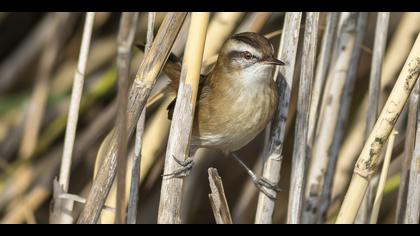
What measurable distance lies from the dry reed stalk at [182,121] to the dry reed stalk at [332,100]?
28.9 inches

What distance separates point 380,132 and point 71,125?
973mm

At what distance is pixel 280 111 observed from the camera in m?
2.24

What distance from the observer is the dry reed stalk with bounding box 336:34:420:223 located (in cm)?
176

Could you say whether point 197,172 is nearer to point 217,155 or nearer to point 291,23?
point 217,155

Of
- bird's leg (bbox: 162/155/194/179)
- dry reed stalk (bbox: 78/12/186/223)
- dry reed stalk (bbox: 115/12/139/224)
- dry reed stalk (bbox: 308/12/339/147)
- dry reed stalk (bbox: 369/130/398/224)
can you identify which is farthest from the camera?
dry reed stalk (bbox: 308/12/339/147)

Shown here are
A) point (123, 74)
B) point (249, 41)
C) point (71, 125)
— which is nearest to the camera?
point (123, 74)

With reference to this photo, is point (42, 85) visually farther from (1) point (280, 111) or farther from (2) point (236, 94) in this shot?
(1) point (280, 111)

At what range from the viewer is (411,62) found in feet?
5.80

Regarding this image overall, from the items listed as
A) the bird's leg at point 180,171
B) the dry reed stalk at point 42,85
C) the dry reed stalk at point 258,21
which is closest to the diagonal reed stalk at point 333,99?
the dry reed stalk at point 258,21

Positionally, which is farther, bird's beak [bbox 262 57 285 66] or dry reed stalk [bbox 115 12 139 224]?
bird's beak [bbox 262 57 285 66]

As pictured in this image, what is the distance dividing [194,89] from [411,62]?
583 mm

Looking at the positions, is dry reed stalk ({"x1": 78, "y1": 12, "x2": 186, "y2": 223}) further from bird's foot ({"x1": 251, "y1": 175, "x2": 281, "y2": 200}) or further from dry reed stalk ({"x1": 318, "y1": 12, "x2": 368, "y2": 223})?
dry reed stalk ({"x1": 318, "y1": 12, "x2": 368, "y2": 223})

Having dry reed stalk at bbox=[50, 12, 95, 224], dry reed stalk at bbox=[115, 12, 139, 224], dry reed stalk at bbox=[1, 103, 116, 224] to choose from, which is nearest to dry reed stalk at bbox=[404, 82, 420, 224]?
dry reed stalk at bbox=[115, 12, 139, 224]

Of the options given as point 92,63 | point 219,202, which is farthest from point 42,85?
point 219,202
